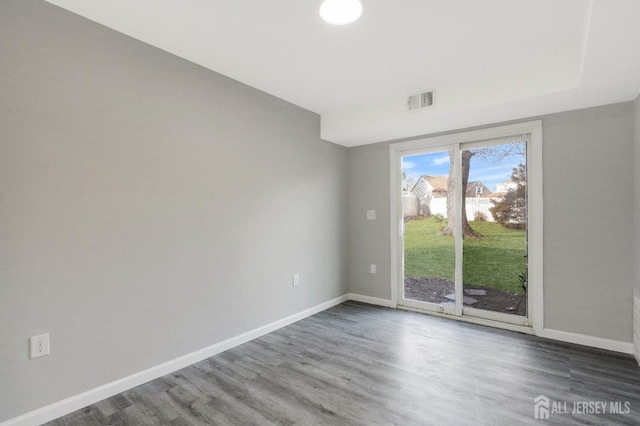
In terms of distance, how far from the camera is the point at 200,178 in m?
2.64

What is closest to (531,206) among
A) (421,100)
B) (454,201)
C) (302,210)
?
(454,201)

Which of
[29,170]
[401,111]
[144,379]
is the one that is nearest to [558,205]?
[401,111]

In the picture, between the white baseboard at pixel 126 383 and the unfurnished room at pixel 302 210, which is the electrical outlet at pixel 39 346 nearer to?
the unfurnished room at pixel 302 210

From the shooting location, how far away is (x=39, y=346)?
1.81 m

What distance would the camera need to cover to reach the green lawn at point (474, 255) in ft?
10.9

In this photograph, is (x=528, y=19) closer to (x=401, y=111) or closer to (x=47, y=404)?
(x=401, y=111)

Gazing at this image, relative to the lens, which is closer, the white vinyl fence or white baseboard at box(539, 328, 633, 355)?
white baseboard at box(539, 328, 633, 355)

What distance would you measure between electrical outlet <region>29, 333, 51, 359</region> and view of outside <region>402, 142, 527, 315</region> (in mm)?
3579

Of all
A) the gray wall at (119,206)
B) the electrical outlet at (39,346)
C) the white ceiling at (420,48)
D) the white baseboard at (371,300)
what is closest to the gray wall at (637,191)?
the white ceiling at (420,48)

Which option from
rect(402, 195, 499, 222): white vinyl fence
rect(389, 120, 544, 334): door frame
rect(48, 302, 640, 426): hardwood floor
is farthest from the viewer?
rect(402, 195, 499, 222): white vinyl fence

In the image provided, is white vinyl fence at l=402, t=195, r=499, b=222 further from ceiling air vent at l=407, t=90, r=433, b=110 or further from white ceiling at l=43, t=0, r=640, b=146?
ceiling air vent at l=407, t=90, r=433, b=110

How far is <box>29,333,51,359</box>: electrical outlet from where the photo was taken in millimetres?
1784

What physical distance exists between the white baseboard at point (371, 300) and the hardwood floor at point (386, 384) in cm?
94

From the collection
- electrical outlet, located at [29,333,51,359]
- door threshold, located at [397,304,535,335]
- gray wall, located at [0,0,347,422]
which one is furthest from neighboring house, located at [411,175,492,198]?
electrical outlet, located at [29,333,51,359]
